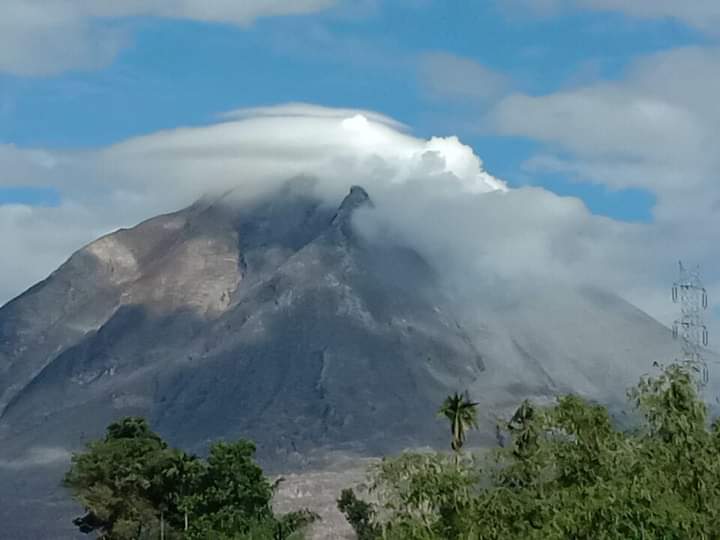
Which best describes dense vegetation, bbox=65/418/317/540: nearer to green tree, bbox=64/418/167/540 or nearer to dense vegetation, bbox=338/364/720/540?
green tree, bbox=64/418/167/540

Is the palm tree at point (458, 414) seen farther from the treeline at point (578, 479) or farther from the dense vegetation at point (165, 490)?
the treeline at point (578, 479)

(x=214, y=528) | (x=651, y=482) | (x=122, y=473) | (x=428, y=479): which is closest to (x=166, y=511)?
(x=122, y=473)

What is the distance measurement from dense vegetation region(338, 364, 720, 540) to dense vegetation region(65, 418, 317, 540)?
147 ft

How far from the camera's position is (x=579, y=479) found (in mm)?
41500

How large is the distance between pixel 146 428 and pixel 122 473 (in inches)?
397

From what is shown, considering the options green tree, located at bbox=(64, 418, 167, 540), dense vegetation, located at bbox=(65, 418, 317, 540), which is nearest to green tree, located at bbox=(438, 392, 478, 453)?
dense vegetation, located at bbox=(65, 418, 317, 540)

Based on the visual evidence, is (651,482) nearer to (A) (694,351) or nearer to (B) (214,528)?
(A) (694,351)

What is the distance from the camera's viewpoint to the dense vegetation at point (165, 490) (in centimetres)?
9069

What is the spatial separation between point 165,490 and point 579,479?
192 feet

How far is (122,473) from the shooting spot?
96250 millimetres

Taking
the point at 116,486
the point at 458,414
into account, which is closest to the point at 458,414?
the point at 458,414

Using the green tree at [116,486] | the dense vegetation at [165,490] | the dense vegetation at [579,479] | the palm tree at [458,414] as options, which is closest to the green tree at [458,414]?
the palm tree at [458,414]

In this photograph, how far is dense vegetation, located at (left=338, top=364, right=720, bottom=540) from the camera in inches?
1430

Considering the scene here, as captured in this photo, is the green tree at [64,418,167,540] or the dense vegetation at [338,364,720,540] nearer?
the dense vegetation at [338,364,720,540]
